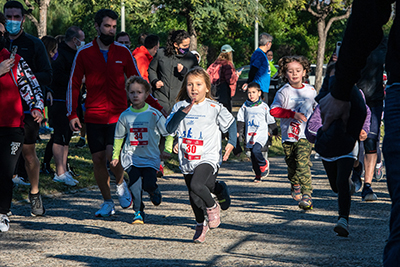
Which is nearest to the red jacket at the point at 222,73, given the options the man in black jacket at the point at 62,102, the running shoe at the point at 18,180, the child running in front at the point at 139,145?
the man in black jacket at the point at 62,102

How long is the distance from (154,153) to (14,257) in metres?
1.99

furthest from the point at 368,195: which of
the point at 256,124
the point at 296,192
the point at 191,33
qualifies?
the point at 191,33

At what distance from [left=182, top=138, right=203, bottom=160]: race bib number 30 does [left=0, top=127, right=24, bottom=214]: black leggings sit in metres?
1.90

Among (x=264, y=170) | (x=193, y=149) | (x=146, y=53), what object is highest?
(x=146, y=53)

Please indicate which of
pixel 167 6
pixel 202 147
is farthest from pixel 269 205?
pixel 167 6

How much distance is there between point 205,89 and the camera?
5984 millimetres

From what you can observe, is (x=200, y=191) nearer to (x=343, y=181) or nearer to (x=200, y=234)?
(x=200, y=234)

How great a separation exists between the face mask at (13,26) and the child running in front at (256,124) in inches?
171

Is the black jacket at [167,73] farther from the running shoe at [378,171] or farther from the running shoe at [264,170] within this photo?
the running shoe at [378,171]

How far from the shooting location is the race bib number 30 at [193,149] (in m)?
5.72

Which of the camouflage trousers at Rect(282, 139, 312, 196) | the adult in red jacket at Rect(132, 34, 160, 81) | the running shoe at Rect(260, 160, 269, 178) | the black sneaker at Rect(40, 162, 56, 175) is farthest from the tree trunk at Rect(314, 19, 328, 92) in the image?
the camouflage trousers at Rect(282, 139, 312, 196)

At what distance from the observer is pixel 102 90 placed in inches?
263

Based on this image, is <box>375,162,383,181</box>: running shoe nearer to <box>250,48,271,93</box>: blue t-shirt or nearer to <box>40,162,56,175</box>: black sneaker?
<box>250,48,271,93</box>: blue t-shirt

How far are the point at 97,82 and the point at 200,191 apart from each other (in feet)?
6.58
